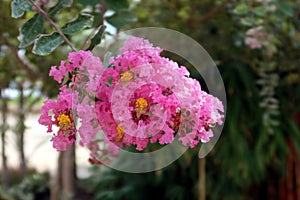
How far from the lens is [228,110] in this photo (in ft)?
7.18

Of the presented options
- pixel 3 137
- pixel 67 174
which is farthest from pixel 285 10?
pixel 67 174

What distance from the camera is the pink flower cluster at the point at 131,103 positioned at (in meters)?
0.57

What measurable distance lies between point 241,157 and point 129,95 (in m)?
1.73

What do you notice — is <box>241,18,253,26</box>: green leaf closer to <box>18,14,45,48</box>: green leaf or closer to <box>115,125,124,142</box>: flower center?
<box>18,14,45,48</box>: green leaf

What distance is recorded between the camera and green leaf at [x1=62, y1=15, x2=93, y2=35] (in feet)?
2.58

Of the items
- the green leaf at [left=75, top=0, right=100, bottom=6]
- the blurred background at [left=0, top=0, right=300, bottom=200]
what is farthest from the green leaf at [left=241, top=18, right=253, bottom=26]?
the green leaf at [left=75, top=0, right=100, bottom=6]

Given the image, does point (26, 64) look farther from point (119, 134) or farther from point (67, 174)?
point (119, 134)

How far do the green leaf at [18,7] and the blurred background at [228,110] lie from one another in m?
0.81

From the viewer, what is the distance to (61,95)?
0.59m

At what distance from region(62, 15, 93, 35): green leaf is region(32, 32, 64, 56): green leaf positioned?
44 mm

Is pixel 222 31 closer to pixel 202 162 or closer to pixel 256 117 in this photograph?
pixel 256 117

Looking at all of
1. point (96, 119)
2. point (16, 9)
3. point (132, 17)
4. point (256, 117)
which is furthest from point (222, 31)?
point (96, 119)

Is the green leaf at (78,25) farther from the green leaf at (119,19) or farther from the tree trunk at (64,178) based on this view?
the tree trunk at (64,178)

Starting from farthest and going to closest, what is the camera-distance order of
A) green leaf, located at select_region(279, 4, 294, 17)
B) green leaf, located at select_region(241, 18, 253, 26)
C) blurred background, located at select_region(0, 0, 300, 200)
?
blurred background, located at select_region(0, 0, 300, 200), green leaf, located at select_region(279, 4, 294, 17), green leaf, located at select_region(241, 18, 253, 26)
